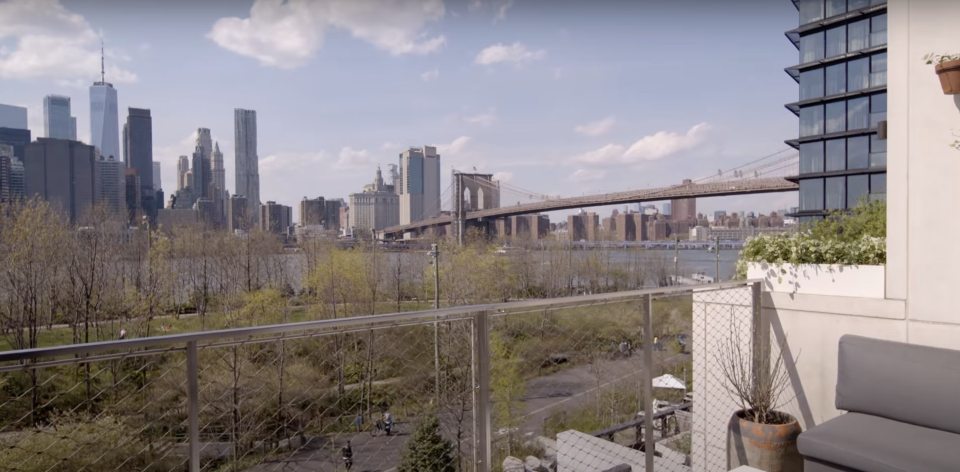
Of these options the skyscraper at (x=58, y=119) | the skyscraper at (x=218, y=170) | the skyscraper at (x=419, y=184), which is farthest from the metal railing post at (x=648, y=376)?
the skyscraper at (x=218, y=170)

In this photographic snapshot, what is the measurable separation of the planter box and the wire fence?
17 centimetres

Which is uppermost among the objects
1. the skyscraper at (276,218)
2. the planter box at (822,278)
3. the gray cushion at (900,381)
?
the skyscraper at (276,218)

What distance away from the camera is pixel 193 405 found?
5.38ft

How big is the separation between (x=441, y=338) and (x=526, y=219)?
47.2 feet

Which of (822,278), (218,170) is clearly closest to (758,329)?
(822,278)

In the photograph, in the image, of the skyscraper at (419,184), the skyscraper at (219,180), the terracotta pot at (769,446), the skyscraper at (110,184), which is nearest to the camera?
the terracotta pot at (769,446)

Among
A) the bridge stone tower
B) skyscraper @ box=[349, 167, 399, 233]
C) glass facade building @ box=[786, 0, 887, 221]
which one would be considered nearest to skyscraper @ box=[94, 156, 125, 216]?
skyscraper @ box=[349, 167, 399, 233]

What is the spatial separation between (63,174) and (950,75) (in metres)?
21.0

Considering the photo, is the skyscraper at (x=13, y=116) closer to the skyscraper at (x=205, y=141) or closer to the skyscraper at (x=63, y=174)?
the skyscraper at (x=63, y=174)

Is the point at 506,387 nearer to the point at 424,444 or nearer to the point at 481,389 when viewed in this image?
the point at 424,444

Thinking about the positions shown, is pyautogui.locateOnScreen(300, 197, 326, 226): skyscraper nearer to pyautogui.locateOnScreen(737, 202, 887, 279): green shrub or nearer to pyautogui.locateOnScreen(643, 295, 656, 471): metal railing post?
pyautogui.locateOnScreen(737, 202, 887, 279): green shrub

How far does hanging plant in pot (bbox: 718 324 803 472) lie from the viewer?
8.81 feet

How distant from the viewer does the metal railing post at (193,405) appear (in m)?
1.61

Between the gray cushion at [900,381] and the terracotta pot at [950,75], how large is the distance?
1195 millimetres
